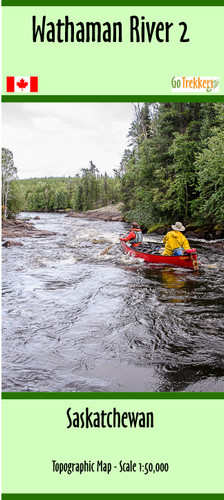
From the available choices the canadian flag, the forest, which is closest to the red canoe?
the forest

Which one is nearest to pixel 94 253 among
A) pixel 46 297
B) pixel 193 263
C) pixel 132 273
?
pixel 132 273

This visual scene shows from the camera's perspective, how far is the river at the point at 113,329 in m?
5.05

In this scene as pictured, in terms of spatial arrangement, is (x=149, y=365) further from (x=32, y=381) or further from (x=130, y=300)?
(x=130, y=300)

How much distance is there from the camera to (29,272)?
1287 cm

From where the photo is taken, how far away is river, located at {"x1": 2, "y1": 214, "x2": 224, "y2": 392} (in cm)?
505

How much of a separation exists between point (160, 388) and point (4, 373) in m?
2.76

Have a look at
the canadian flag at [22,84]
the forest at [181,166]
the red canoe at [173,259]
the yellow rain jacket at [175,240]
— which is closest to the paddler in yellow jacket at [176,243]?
the yellow rain jacket at [175,240]

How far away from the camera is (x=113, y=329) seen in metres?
7.10

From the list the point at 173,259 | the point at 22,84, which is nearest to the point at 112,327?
the point at 22,84

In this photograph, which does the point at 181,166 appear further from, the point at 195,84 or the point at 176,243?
the point at 195,84

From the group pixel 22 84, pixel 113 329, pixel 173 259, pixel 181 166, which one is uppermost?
pixel 181 166

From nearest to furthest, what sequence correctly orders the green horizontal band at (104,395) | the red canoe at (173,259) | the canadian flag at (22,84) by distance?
the green horizontal band at (104,395), the canadian flag at (22,84), the red canoe at (173,259)

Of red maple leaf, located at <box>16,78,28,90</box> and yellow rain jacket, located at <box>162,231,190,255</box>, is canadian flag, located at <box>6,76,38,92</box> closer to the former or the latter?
red maple leaf, located at <box>16,78,28,90</box>

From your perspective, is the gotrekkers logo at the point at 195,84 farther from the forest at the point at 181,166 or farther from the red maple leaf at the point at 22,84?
the forest at the point at 181,166
